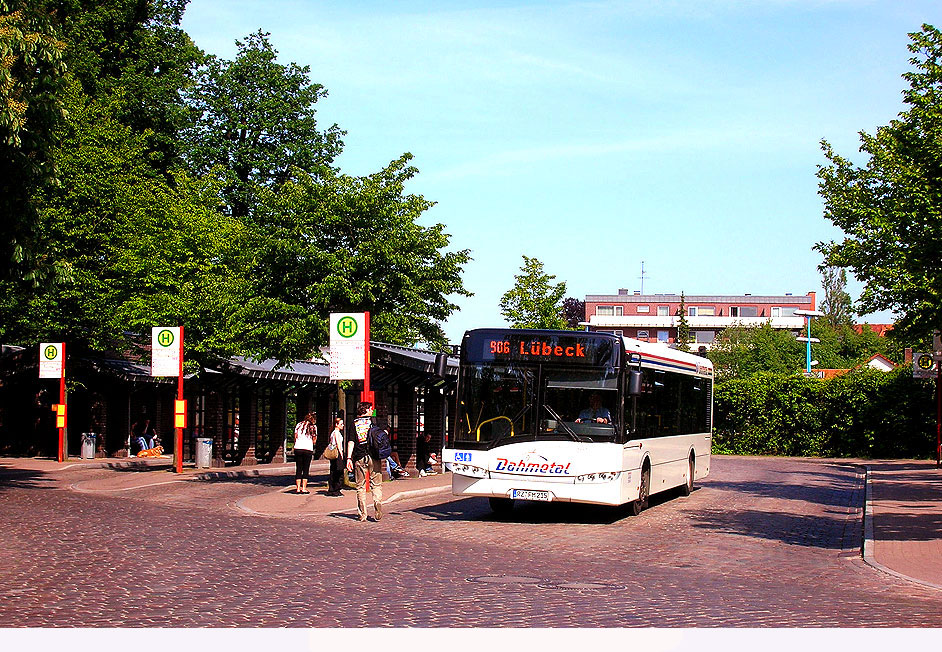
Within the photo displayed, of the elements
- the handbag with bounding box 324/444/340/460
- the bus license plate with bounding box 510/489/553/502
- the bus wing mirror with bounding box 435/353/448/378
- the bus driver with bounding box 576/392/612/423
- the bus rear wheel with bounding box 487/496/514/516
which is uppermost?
the bus wing mirror with bounding box 435/353/448/378

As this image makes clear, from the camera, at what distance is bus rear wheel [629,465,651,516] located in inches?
794

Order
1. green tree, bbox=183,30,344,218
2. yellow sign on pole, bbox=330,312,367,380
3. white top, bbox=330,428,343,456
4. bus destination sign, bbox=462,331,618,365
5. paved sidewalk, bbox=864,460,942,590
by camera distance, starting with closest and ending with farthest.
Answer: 1. paved sidewalk, bbox=864,460,942,590
2. bus destination sign, bbox=462,331,618,365
3. yellow sign on pole, bbox=330,312,367,380
4. white top, bbox=330,428,343,456
5. green tree, bbox=183,30,344,218

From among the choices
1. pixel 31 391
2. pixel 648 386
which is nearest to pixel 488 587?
pixel 648 386

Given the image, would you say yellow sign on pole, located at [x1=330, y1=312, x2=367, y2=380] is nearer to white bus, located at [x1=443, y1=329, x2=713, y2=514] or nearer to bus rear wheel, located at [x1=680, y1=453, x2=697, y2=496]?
white bus, located at [x1=443, y1=329, x2=713, y2=514]

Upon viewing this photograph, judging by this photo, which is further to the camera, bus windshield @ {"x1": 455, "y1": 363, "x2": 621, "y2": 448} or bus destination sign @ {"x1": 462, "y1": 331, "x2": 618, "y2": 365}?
bus destination sign @ {"x1": 462, "y1": 331, "x2": 618, "y2": 365}

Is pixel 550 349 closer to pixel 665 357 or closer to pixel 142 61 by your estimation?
pixel 665 357

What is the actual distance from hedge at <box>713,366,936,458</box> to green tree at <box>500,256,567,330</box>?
784 cm

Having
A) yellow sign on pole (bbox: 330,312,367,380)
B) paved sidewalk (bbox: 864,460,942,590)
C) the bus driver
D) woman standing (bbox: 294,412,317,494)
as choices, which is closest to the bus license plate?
the bus driver

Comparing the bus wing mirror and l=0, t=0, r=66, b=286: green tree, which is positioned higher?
l=0, t=0, r=66, b=286: green tree

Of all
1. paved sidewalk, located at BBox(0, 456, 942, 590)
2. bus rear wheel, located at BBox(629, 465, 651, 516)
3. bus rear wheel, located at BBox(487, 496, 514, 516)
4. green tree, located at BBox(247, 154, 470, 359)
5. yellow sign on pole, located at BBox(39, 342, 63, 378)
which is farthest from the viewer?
yellow sign on pole, located at BBox(39, 342, 63, 378)

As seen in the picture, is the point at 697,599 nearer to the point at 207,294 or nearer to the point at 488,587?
the point at 488,587

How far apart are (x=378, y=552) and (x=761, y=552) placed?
200 inches

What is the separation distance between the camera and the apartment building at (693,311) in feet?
497

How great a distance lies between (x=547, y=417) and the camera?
1847 centimetres
